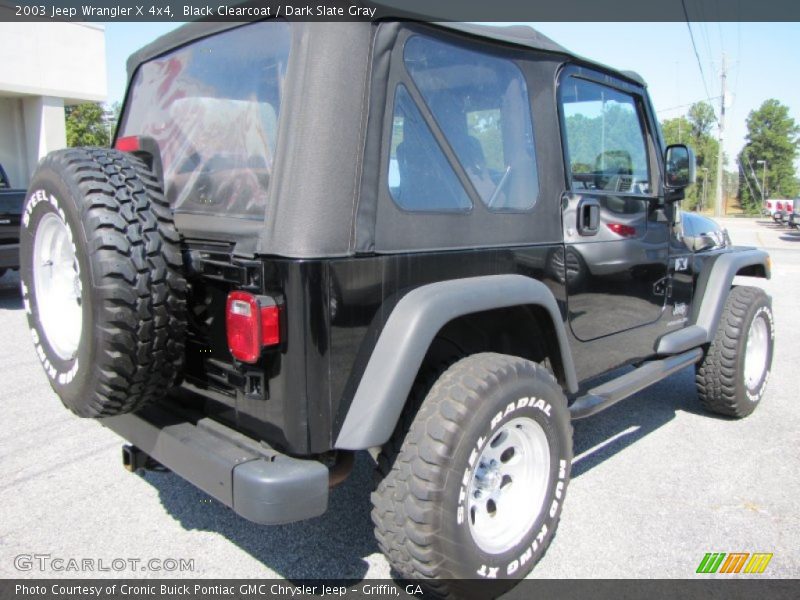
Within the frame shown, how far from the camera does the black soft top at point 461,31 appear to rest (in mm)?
2572

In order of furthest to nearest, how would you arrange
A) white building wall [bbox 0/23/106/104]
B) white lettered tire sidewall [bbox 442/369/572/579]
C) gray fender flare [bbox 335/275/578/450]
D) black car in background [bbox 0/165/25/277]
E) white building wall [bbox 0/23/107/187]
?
white building wall [bbox 0/23/107/187], white building wall [bbox 0/23/106/104], black car in background [bbox 0/165/25/277], white lettered tire sidewall [bbox 442/369/572/579], gray fender flare [bbox 335/275/578/450]

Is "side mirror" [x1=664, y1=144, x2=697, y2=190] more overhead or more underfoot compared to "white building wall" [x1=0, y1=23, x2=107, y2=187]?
more underfoot

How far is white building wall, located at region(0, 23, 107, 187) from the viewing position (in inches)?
671

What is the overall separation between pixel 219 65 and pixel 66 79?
1838cm

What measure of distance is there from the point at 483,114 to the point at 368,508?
192cm

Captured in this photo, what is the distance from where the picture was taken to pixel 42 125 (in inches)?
698

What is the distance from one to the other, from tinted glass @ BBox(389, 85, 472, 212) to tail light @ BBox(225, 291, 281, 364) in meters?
0.62

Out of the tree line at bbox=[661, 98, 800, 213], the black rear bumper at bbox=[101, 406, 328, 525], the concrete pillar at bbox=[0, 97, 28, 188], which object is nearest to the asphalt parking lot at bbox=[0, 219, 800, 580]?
the black rear bumper at bbox=[101, 406, 328, 525]

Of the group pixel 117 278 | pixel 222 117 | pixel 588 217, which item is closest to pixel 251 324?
pixel 117 278

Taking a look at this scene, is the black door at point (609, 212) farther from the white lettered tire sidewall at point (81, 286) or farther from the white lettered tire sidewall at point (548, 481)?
the white lettered tire sidewall at point (81, 286)

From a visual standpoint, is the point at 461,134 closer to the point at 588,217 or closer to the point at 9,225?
the point at 588,217

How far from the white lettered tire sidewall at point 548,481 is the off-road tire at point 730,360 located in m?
1.96

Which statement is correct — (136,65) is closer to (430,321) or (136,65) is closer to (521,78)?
(521,78)

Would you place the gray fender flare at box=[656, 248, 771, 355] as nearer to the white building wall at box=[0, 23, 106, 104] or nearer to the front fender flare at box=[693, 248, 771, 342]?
the front fender flare at box=[693, 248, 771, 342]
